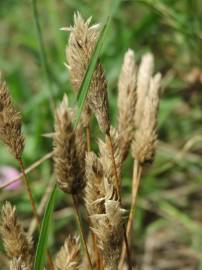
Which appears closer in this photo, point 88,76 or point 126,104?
point 88,76

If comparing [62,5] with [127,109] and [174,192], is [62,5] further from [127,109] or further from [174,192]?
[127,109]

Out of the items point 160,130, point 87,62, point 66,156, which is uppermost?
point 87,62

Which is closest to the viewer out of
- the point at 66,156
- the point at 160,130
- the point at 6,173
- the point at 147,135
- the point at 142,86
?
the point at 66,156

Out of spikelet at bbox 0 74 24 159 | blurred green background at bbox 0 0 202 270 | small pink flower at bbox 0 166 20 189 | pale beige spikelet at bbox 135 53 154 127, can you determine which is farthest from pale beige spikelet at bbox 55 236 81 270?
small pink flower at bbox 0 166 20 189

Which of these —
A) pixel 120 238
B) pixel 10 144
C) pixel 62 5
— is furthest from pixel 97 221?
pixel 62 5

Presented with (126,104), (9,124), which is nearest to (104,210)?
(9,124)

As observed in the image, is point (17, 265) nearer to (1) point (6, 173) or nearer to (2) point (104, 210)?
(2) point (104, 210)
